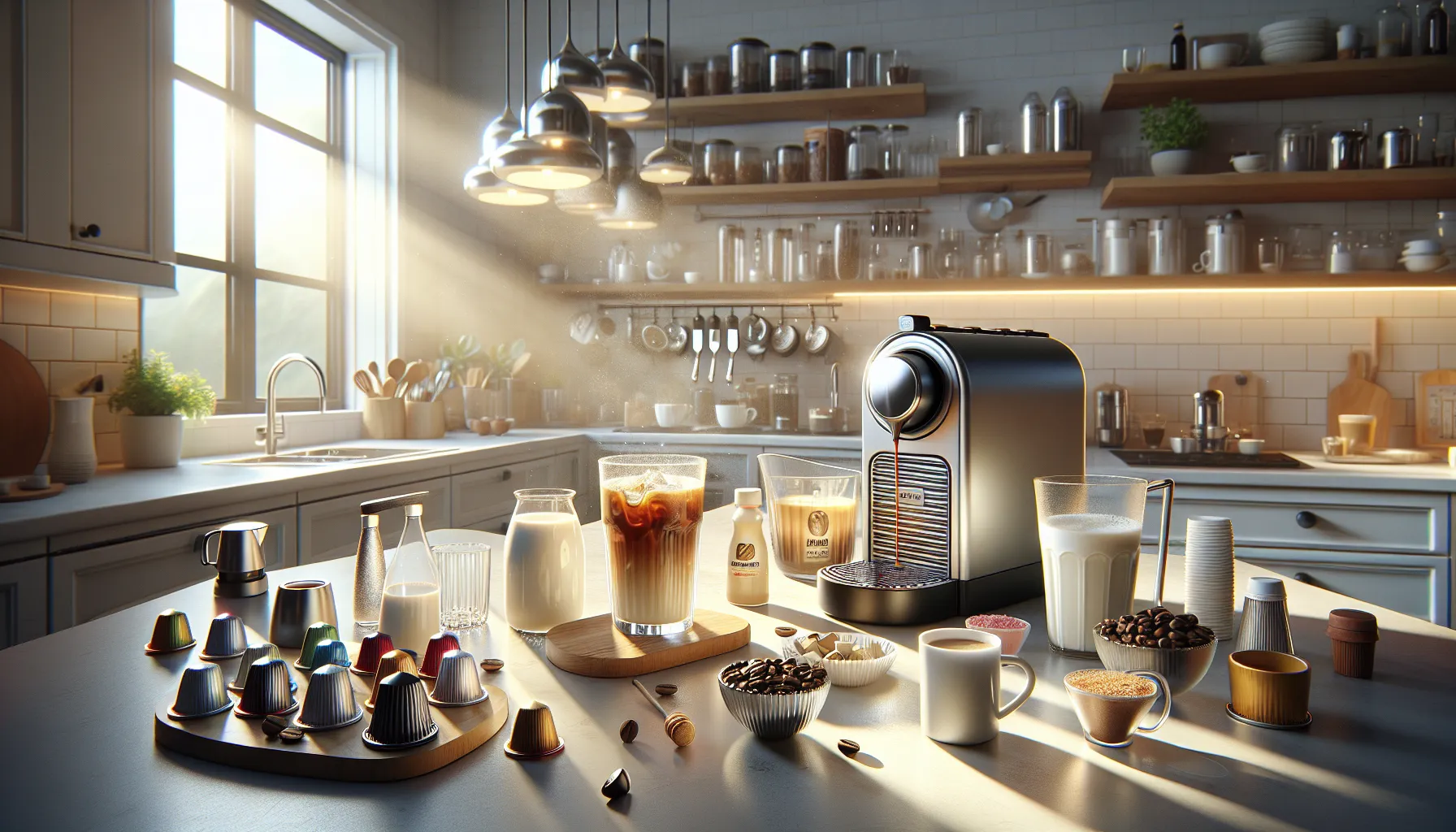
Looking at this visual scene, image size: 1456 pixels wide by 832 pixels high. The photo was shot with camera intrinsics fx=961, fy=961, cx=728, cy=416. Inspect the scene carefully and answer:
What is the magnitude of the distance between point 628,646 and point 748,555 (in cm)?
28

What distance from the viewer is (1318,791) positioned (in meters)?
0.69

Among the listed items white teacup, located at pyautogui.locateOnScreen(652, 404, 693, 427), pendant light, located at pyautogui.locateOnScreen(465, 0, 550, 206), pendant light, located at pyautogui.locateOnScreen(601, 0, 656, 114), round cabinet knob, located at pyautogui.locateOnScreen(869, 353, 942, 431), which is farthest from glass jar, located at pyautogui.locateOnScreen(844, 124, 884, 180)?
round cabinet knob, located at pyautogui.locateOnScreen(869, 353, 942, 431)

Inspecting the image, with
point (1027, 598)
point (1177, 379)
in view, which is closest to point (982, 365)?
point (1027, 598)

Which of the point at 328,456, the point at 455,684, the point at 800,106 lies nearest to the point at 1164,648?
the point at 455,684

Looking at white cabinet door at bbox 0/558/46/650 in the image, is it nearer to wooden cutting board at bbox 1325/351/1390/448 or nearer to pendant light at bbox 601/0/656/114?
pendant light at bbox 601/0/656/114

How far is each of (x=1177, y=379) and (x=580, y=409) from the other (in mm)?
2656

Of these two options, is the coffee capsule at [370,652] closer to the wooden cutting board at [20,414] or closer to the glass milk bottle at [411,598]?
the glass milk bottle at [411,598]

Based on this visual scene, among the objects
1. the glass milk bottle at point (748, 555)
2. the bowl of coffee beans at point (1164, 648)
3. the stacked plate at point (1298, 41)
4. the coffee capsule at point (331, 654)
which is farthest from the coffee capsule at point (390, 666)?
the stacked plate at point (1298, 41)

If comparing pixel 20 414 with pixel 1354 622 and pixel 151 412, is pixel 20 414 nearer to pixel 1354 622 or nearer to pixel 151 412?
pixel 151 412

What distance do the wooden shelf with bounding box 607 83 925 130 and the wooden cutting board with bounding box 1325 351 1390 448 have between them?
6.69 feet

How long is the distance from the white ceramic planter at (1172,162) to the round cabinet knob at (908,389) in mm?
2933

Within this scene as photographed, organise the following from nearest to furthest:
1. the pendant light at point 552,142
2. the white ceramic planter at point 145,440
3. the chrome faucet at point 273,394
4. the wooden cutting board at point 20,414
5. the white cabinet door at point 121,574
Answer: the white cabinet door at point 121,574
the pendant light at point 552,142
the wooden cutting board at point 20,414
the white ceramic planter at point 145,440
the chrome faucet at point 273,394

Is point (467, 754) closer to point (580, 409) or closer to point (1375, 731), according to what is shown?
point (1375, 731)

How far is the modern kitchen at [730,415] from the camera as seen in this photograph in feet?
2.49
